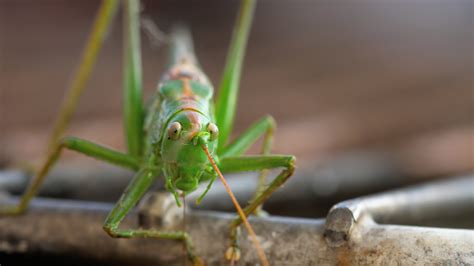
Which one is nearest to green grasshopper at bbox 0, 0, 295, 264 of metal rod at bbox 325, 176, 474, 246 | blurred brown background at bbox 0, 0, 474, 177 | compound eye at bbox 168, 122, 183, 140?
compound eye at bbox 168, 122, 183, 140

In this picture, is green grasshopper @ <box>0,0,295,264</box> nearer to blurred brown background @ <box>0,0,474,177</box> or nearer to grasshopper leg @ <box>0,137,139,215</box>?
grasshopper leg @ <box>0,137,139,215</box>

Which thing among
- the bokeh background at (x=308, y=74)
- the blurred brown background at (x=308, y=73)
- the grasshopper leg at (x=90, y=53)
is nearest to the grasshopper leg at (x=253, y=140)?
the grasshopper leg at (x=90, y=53)

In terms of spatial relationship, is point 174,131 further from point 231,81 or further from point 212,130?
point 231,81

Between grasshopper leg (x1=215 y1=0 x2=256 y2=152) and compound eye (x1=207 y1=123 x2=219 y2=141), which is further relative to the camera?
grasshopper leg (x1=215 y1=0 x2=256 y2=152)

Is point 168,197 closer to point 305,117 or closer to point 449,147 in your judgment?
point 449,147

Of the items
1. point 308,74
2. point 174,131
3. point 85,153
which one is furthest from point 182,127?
point 308,74

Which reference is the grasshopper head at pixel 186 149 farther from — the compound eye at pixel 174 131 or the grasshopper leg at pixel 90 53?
the grasshopper leg at pixel 90 53

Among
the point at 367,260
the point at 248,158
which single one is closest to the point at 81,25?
the point at 248,158

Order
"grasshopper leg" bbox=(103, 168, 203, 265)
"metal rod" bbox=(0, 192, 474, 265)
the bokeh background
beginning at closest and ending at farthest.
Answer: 1. "metal rod" bbox=(0, 192, 474, 265)
2. "grasshopper leg" bbox=(103, 168, 203, 265)
3. the bokeh background
